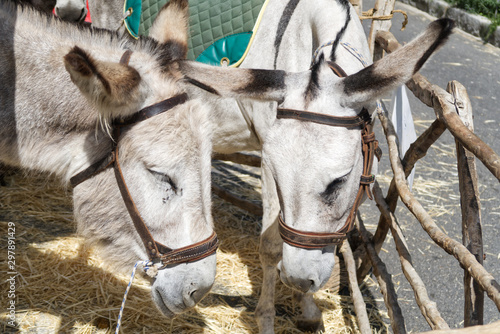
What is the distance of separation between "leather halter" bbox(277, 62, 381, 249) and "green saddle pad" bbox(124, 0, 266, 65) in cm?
118

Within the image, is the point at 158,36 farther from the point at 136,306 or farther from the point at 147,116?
the point at 136,306

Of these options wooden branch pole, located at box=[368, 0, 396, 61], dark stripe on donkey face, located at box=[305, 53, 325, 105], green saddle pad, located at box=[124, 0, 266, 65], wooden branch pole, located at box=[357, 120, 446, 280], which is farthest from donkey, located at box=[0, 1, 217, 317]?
wooden branch pole, located at box=[368, 0, 396, 61]

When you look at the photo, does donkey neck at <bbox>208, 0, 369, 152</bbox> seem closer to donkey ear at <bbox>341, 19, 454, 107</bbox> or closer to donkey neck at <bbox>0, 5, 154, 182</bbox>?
donkey ear at <bbox>341, 19, 454, 107</bbox>

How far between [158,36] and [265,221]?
1266 mm

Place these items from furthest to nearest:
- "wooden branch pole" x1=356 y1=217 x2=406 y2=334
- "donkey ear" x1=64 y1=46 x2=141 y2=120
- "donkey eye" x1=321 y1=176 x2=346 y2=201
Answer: "wooden branch pole" x1=356 y1=217 x2=406 y2=334
"donkey eye" x1=321 y1=176 x2=346 y2=201
"donkey ear" x1=64 y1=46 x2=141 y2=120

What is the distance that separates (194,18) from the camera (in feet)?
11.1

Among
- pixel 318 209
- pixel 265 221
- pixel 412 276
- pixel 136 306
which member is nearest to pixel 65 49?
pixel 318 209

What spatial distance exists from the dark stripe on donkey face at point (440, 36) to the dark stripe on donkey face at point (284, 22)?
1238 millimetres

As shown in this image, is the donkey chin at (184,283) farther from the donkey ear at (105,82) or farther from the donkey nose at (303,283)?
the donkey ear at (105,82)

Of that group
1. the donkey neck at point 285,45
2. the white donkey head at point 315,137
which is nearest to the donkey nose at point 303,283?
the white donkey head at point 315,137

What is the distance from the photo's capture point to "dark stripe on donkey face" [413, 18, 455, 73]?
78.2 inches

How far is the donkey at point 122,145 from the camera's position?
1.93m

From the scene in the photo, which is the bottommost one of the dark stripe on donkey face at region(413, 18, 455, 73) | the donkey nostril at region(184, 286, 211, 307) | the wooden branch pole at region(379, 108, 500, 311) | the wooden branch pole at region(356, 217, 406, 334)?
the wooden branch pole at region(356, 217, 406, 334)

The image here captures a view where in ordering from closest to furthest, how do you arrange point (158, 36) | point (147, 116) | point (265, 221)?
point (147, 116)
point (158, 36)
point (265, 221)
